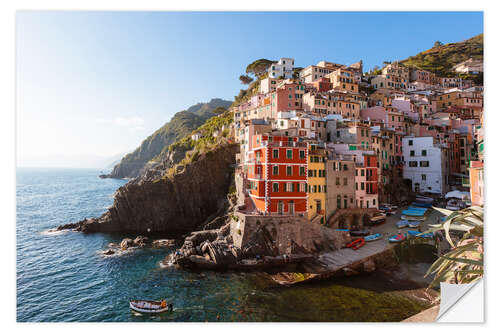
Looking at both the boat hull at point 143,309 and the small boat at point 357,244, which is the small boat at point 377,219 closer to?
the small boat at point 357,244

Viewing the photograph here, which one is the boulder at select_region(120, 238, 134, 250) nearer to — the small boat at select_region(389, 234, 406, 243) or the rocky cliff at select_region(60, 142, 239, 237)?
the rocky cliff at select_region(60, 142, 239, 237)

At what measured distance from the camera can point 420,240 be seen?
17.2m

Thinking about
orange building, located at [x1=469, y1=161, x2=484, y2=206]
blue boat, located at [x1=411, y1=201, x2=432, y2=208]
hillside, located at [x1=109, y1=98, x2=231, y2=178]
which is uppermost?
hillside, located at [x1=109, y1=98, x2=231, y2=178]

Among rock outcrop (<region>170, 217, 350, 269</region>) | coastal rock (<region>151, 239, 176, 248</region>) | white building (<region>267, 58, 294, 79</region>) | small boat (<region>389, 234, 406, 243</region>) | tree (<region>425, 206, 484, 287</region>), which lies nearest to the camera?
tree (<region>425, 206, 484, 287</region>)

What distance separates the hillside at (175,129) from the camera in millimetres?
52281

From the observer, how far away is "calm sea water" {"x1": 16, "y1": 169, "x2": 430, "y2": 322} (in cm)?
1134

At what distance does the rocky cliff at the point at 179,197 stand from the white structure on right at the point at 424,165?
19363 millimetres

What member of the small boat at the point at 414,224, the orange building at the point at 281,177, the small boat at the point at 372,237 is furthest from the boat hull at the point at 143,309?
the small boat at the point at 414,224

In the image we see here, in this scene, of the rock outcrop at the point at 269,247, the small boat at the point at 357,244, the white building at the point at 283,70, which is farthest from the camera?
the white building at the point at 283,70

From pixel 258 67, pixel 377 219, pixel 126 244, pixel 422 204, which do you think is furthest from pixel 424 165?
pixel 258 67

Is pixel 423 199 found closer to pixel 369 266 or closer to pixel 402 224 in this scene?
pixel 402 224

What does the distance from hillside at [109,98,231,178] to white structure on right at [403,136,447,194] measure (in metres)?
33.6

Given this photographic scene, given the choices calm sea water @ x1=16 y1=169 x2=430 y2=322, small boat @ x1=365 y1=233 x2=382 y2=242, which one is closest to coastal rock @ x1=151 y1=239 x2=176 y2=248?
calm sea water @ x1=16 y1=169 x2=430 y2=322
